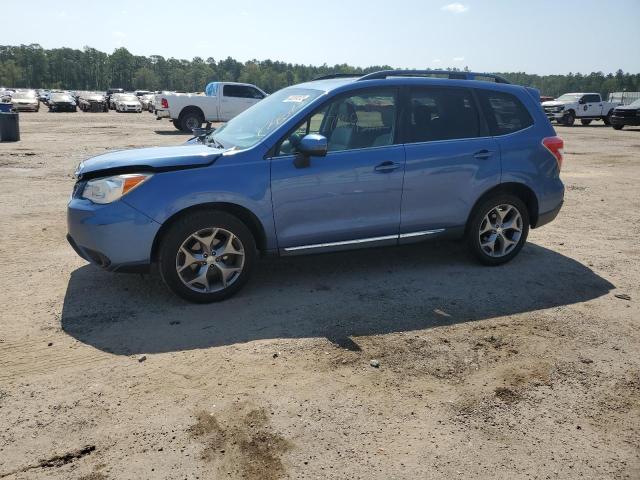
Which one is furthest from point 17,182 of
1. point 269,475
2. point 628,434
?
point 628,434

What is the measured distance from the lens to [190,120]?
75.3 ft

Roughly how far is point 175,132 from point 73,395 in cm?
2091

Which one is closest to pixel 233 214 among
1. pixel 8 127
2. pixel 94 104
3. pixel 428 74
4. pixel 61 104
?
pixel 428 74

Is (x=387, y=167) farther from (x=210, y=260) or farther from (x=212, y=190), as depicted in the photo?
(x=210, y=260)

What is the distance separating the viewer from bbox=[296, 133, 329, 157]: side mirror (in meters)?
4.55

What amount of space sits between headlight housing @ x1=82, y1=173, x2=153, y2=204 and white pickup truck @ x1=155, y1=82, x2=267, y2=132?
18442mm

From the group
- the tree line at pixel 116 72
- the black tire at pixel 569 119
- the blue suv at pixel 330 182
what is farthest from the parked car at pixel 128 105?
the tree line at pixel 116 72

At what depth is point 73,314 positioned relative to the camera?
445 cm

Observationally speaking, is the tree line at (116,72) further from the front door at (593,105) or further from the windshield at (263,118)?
the windshield at (263,118)

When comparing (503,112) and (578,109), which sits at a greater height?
(578,109)

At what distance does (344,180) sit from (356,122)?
0.59m

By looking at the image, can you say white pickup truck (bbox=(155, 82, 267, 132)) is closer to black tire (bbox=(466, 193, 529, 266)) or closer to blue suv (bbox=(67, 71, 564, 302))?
blue suv (bbox=(67, 71, 564, 302))

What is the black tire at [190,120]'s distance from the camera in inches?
898

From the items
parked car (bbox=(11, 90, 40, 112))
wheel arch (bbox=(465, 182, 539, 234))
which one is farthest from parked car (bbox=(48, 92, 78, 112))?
wheel arch (bbox=(465, 182, 539, 234))
